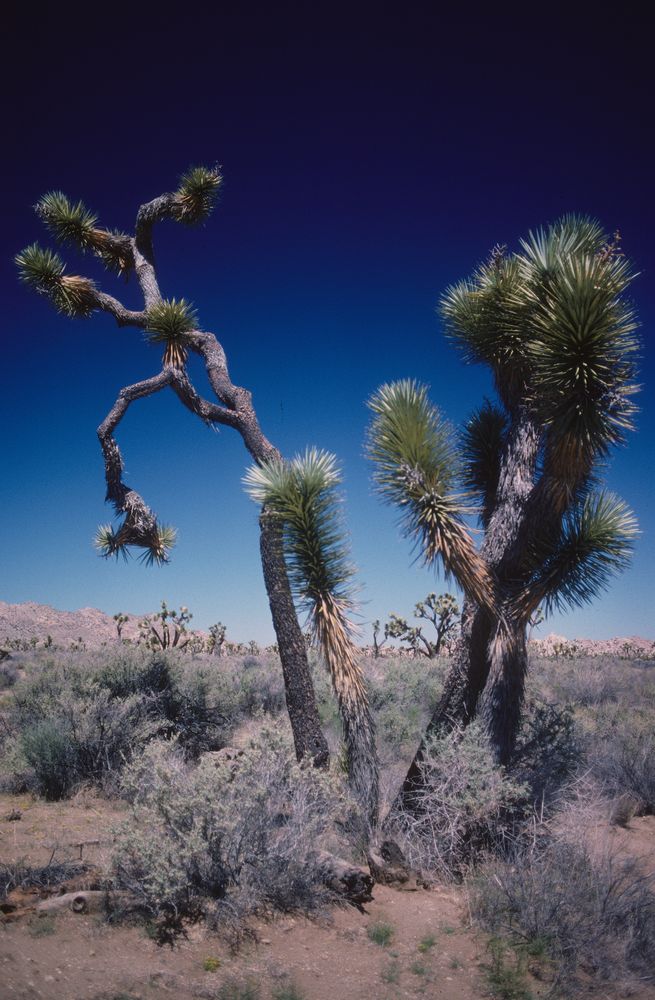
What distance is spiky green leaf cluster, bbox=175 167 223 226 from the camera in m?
9.30

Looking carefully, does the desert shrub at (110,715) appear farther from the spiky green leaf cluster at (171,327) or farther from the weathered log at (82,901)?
the spiky green leaf cluster at (171,327)

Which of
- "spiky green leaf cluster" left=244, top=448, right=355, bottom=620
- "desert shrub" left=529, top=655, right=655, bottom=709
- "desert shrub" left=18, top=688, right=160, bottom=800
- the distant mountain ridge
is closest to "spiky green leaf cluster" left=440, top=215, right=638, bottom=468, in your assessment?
"spiky green leaf cluster" left=244, top=448, right=355, bottom=620

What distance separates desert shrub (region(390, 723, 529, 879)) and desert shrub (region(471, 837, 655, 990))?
48 centimetres

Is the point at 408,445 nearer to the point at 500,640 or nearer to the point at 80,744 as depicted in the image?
the point at 500,640

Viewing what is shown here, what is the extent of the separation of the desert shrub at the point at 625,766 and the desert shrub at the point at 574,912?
2652mm

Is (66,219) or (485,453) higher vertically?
(66,219)

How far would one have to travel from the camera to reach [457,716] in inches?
245

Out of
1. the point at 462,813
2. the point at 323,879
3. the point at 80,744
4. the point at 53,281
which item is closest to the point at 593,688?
the point at 462,813

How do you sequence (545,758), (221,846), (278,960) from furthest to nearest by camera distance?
1. (545,758)
2. (221,846)
3. (278,960)

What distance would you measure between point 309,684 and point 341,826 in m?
1.41

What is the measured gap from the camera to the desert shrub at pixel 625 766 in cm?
762

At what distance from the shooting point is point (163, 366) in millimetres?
8094

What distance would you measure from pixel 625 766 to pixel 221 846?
236 inches

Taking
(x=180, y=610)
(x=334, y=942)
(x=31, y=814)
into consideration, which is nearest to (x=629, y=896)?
(x=334, y=942)
